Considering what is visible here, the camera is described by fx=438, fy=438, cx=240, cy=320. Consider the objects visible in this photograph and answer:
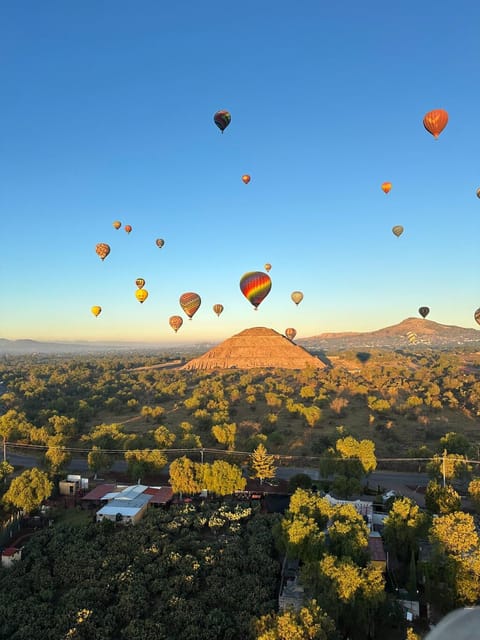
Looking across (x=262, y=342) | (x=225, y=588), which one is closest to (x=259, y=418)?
(x=225, y=588)

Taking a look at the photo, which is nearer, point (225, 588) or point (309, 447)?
point (225, 588)

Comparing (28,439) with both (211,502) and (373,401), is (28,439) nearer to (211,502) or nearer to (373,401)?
(211,502)

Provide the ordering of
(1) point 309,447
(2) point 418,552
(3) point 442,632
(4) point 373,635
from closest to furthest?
(3) point 442,632, (4) point 373,635, (2) point 418,552, (1) point 309,447

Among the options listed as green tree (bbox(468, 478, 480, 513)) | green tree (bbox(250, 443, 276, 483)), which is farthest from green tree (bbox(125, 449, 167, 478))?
green tree (bbox(468, 478, 480, 513))

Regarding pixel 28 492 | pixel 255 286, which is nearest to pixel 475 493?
pixel 28 492

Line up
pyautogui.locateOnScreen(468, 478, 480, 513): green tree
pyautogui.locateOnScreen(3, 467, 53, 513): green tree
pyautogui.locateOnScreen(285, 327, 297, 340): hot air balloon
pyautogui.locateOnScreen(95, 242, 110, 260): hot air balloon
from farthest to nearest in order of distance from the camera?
pyautogui.locateOnScreen(285, 327, 297, 340): hot air balloon
pyautogui.locateOnScreen(95, 242, 110, 260): hot air balloon
pyautogui.locateOnScreen(3, 467, 53, 513): green tree
pyautogui.locateOnScreen(468, 478, 480, 513): green tree

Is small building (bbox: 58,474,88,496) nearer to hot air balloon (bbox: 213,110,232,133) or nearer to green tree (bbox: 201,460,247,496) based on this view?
green tree (bbox: 201,460,247,496)

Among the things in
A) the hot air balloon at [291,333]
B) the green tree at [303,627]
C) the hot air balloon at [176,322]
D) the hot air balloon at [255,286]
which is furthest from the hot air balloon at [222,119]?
the hot air balloon at [291,333]

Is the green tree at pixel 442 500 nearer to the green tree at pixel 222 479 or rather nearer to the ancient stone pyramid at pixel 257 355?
the green tree at pixel 222 479
